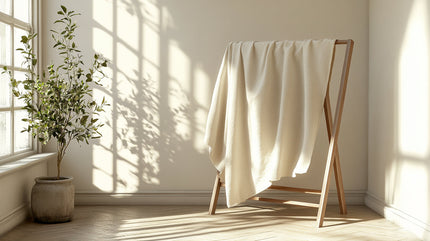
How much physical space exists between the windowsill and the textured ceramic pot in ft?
0.50

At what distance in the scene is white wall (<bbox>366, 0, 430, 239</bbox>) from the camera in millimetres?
3004

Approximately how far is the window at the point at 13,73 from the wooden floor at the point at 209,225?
581 millimetres

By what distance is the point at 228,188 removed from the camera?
343 centimetres

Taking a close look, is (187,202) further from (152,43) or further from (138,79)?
(152,43)

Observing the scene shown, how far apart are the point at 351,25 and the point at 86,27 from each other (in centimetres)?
213

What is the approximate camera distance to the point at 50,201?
10.9 ft

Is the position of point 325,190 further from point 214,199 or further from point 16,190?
point 16,190

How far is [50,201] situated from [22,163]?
0.31 metres

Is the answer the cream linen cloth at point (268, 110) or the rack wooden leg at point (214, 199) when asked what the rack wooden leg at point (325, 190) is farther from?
the rack wooden leg at point (214, 199)

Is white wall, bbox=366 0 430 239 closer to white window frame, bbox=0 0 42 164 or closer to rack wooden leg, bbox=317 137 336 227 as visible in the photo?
rack wooden leg, bbox=317 137 336 227

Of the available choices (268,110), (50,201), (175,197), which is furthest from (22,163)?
(268,110)

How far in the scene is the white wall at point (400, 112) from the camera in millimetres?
3004

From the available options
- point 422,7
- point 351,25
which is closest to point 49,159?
point 351,25

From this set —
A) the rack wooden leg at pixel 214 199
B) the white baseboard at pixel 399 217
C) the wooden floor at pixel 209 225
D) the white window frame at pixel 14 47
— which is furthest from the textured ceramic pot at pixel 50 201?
the white baseboard at pixel 399 217
